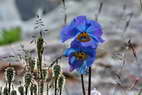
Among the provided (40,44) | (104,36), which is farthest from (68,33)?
(104,36)

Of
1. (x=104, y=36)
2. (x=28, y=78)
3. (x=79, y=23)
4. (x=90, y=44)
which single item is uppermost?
(x=104, y=36)

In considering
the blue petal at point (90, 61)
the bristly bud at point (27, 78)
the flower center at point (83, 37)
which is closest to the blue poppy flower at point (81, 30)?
the flower center at point (83, 37)

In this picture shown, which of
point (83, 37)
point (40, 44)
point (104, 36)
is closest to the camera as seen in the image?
point (40, 44)

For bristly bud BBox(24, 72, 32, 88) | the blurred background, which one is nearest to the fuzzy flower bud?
bristly bud BBox(24, 72, 32, 88)

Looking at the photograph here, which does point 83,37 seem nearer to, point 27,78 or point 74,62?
point 74,62

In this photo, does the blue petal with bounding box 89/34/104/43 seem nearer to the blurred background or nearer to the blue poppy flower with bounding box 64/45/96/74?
the blue poppy flower with bounding box 64/45/96/74
